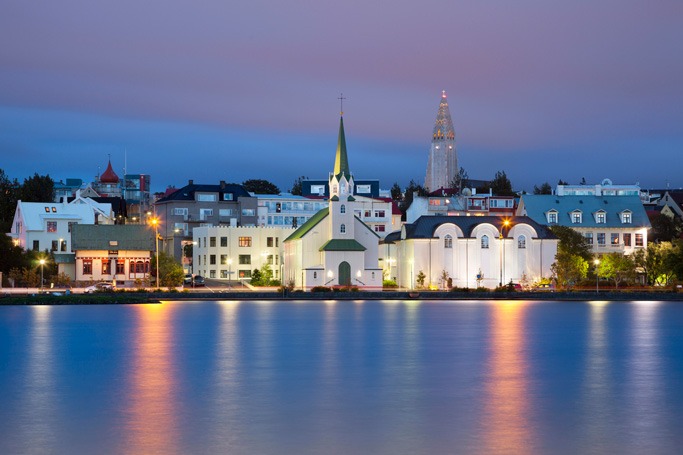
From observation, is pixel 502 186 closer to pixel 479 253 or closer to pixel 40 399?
pixel 479 253

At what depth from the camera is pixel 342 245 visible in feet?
344

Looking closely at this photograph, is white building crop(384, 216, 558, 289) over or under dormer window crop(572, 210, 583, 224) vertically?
under

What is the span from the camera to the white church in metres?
105

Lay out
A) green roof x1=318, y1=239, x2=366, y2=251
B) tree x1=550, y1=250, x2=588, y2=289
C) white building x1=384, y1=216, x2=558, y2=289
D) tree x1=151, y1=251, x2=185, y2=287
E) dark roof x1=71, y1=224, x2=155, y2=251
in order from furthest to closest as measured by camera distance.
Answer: dark roof x1=71, y1=224, x2=155, y2=251 < white building x1=384, y1=216, x2=558, y2=289 < green roof x1=318, y1=239, x2=366, y2=251 < tree x1=550, y1=250, x2=588, y2=289 < tree x1=151, y1=251, x2=185, y2=287

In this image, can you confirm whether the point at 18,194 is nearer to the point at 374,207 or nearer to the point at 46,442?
the point at 374,207

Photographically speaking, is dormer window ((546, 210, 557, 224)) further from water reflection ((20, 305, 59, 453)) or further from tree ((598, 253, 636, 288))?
water reflection ((20, 305, 59, 453))

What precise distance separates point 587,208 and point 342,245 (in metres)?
33.9

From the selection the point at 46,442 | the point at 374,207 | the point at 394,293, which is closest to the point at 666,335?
the point at 46,442

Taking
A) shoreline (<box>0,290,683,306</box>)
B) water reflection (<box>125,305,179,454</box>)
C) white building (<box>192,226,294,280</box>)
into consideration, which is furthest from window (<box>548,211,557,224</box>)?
water reflection (<box>125,305,179,454</box>)

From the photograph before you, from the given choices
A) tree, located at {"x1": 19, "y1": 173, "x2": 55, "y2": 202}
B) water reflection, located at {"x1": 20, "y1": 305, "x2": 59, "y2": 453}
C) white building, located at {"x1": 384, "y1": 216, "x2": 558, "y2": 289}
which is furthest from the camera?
tree, located at {"x1": 19, "y1": 173, "x2": 55, "y2": 202}

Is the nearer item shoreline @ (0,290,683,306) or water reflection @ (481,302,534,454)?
water reflection @ (481,302,534,454)

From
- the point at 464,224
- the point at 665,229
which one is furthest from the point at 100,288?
the point at 665,229

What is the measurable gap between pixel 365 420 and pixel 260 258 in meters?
101

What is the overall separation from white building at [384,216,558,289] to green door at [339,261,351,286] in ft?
20.7
